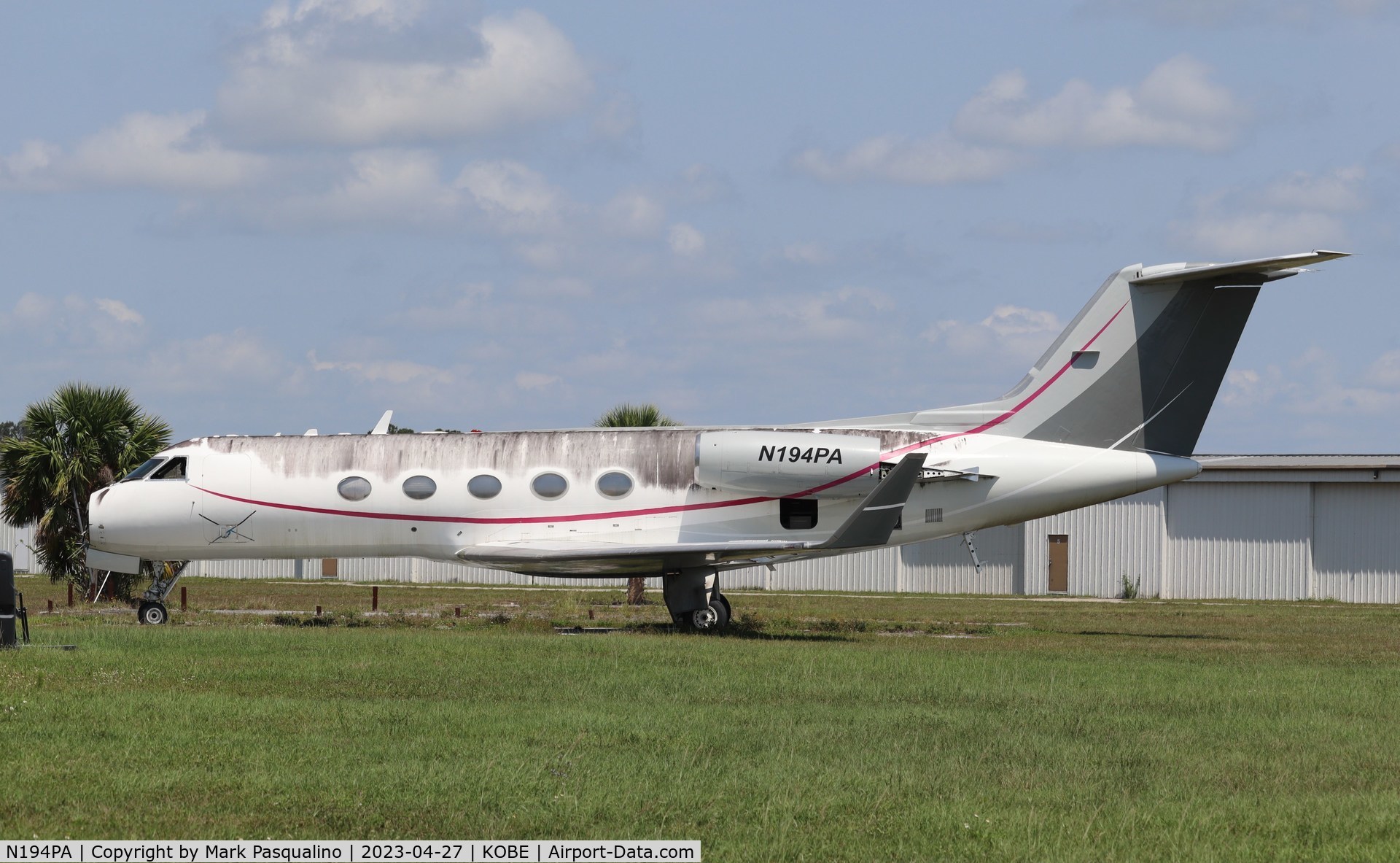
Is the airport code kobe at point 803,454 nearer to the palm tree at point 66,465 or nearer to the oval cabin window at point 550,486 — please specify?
the oval cabin window at point 550,486

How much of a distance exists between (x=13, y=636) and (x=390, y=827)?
10601mm

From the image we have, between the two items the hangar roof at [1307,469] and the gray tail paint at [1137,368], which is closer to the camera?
the gray tail paint at [1137,368]

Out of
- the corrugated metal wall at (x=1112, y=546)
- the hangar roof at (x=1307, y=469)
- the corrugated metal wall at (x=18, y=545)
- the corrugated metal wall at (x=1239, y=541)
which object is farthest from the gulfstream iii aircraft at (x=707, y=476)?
the corrugated metal wall at (x=18, y=545)

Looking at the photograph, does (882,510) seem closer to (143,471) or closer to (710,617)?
(710,617)

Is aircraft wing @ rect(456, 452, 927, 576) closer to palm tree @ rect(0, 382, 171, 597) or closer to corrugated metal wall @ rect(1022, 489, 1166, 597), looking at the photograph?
palm tree @ rect(0, 382, 171, 597)

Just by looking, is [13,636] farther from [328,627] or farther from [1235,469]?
[1235,469]

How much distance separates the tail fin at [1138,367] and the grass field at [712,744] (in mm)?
4388

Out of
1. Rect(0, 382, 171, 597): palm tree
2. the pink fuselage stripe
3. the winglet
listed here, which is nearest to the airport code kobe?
the pink fuselage stripe

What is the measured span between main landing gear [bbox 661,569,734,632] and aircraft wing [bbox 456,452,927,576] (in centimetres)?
24

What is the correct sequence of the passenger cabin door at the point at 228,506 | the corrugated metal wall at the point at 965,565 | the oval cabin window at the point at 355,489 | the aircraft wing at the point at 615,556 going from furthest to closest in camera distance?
the corrugated metal wall at the point at 965,565
the passenger cabin door at the point at 228,506
the oval cabin window at the point at 355,489
the aircraft wing at the point at 615,556

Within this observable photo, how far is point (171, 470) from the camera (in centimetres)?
2616

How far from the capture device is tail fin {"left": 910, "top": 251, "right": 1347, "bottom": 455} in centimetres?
2395

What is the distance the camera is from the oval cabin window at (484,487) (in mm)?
25188
